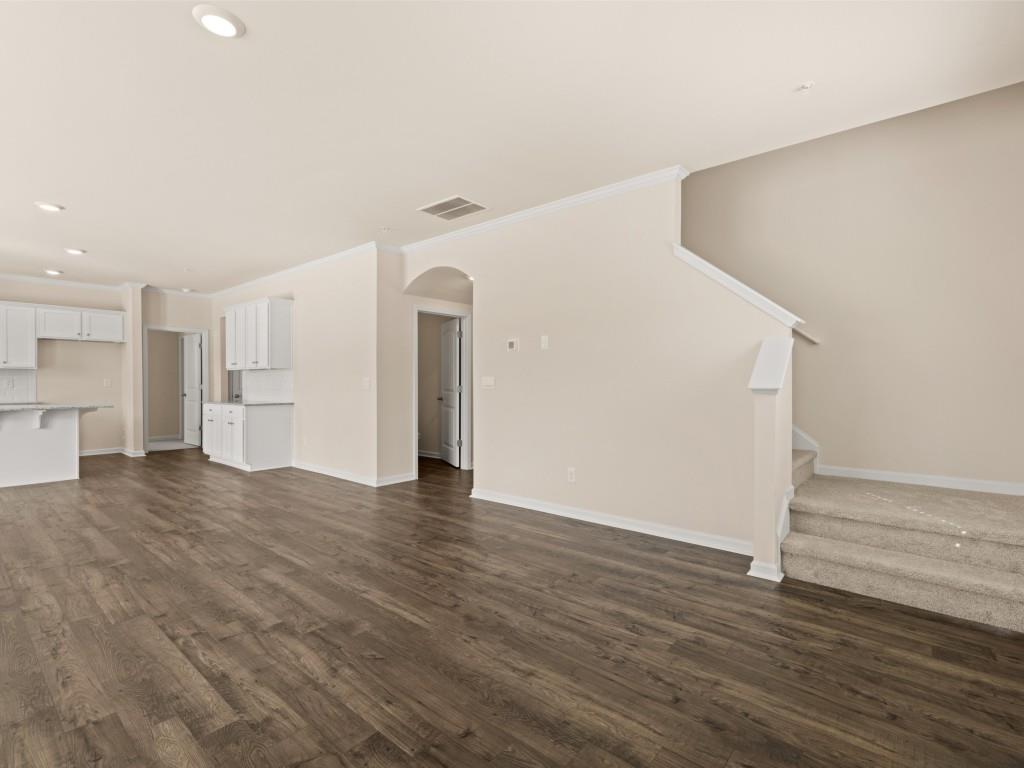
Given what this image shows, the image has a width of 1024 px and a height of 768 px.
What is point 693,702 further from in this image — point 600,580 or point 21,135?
point 21,135

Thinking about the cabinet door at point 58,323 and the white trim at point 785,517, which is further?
the cabinet door at point 58,323

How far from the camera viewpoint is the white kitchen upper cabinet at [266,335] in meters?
7.16

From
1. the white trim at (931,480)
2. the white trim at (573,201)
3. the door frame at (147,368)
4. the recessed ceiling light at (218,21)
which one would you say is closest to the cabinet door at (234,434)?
the door frame at (147,368)

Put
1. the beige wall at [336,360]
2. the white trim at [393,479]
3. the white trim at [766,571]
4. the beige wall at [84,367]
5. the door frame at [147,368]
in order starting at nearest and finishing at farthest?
the white trim at [766,571], the white trim at [393,479], the beige wall at [336,360], the beige wall at [84,367], the door frame at [147,368]

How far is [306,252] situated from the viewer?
250 inches

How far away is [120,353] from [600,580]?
906 centimetres

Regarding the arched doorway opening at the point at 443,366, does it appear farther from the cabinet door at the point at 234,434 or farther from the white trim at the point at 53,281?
the white trim at the point at 53,281

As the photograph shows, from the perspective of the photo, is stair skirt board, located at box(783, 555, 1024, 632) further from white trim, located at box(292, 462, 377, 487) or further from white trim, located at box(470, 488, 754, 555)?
white trim, located at box(292, 462, 377, 487)

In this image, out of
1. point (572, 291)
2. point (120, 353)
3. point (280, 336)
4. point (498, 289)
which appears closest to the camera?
point (572, 291)

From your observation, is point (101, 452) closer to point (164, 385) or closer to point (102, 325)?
point (164, 385)

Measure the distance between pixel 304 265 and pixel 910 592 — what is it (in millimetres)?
7023

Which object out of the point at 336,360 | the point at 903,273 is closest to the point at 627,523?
the point at 903,273

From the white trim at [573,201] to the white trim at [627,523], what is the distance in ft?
8.54

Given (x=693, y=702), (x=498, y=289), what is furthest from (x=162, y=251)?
(x=693, y=702)
